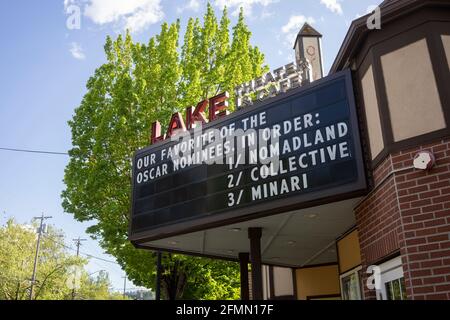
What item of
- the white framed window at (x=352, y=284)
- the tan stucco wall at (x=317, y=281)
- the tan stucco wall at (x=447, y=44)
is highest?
the tan stucco wall at (x=447, y=44)

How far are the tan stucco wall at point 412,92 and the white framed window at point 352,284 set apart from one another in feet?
13.7

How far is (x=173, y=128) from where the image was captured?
11.2 metres

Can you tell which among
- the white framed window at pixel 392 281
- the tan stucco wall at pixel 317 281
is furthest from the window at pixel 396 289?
the tan stucco wall at pixel 317 281

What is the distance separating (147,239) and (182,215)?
4.58 ft

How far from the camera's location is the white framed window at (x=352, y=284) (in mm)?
9927

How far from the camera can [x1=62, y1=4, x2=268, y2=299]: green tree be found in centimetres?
1561

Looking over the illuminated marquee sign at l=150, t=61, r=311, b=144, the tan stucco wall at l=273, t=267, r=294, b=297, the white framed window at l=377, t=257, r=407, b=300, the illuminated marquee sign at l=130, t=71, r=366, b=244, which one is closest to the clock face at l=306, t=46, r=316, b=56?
the illuminated marquee sign at l=150, t=61, r=311, b=144

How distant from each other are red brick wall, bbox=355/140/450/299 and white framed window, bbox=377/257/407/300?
26cm

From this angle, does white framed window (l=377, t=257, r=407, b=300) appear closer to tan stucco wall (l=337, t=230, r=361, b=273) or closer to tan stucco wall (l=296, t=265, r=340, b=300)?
tan stucco wall (l=337, t=230, r=361, b=273)

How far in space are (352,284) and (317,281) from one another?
185 inches

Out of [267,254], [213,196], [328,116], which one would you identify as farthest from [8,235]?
[328,116]

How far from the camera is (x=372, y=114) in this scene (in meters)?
7.45

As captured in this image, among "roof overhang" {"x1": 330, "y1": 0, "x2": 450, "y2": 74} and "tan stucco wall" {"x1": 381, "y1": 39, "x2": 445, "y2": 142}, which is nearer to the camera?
"tan stucco wall" {"x1": 381, "y1": 39, "x2": 445, "y2": 142}

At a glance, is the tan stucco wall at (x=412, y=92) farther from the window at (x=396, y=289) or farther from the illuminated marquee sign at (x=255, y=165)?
the window at (x=396, y=289)
